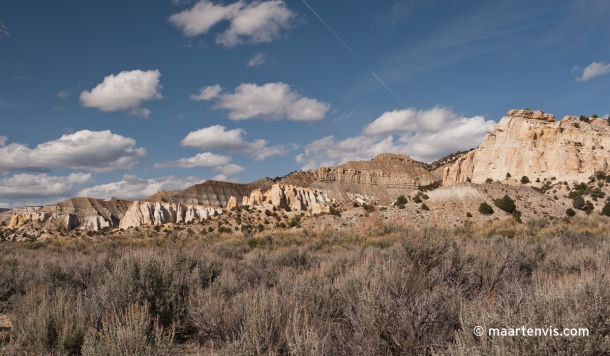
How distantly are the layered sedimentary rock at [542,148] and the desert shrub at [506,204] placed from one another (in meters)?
17.5

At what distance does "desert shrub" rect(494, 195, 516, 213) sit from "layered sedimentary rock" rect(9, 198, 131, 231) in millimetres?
79503

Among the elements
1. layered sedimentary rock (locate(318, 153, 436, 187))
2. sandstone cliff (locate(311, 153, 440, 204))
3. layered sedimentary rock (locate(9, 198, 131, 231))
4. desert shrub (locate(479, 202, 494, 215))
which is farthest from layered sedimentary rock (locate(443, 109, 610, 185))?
layered sedimentary rock (locate(9, 198, 131, 231))

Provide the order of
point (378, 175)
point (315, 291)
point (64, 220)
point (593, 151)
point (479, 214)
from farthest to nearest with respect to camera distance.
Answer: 1. point (378, 175)
2. point (64, 220)
3. point (593, 151)
4. point (479, 214)
5. point (315, 291)

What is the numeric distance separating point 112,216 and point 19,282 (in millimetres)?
94483

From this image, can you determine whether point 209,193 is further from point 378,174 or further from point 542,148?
point 542,148

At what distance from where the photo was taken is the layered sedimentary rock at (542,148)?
45281 mm

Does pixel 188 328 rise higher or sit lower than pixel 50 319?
lower

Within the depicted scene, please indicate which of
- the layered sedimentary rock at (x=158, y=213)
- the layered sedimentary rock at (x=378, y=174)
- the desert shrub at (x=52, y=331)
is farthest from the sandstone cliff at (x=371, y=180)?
the desert shrub at (x=52, y=331)

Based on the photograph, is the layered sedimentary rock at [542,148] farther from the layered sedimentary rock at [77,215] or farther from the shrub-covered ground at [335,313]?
the layered sedimentary rock at [77,215]

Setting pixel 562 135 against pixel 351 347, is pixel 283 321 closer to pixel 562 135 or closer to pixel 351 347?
pixel 351 347

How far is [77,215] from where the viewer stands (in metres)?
83.6

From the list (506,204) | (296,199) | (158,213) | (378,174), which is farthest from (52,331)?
(378,174)

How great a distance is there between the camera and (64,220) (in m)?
77.6

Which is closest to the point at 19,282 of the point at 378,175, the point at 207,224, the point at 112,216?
the point at 207,224
